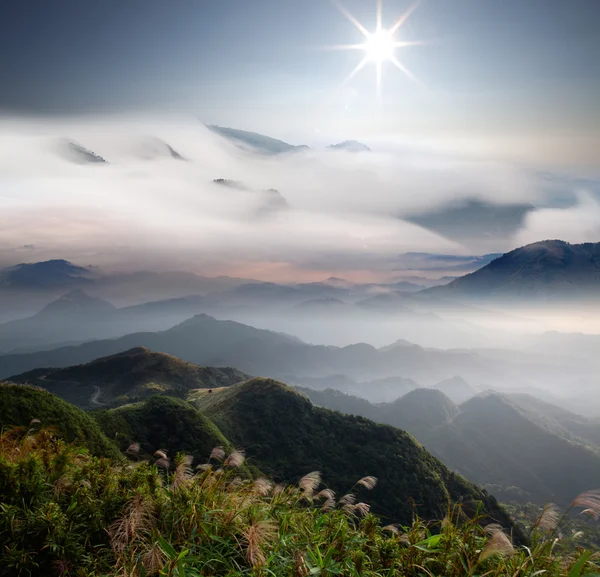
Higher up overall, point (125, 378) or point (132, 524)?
point (132, 524)

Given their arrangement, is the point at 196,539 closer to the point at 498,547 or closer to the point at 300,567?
the point at 300,567

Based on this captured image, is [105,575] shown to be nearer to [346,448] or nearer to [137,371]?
[346,448]

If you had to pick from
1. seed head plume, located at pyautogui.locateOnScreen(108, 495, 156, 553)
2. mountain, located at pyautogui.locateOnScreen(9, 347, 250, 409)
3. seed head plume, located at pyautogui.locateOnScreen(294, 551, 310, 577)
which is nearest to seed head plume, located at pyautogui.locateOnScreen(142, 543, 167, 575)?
seed head plume, located at pyautogui.locateOnScreen(108, 495, 156, 553)

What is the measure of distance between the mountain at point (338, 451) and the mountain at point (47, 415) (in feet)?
116

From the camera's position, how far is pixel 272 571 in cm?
580

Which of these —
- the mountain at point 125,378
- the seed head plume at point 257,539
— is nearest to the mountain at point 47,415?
the seed head plume at point 257,539

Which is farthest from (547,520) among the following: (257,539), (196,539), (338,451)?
(338,451)

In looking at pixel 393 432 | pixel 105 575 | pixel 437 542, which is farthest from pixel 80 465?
pixel 393 432

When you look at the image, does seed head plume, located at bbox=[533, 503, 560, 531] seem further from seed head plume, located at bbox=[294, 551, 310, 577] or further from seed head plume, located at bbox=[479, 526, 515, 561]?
seed head plume, located at bbox=[294, 551, 310, 577]

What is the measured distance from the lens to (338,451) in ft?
253

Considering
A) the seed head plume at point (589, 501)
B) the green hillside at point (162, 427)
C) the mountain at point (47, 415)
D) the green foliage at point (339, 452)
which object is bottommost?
the green foliage at point (339, 452)

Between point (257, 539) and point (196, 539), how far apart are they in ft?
4.37

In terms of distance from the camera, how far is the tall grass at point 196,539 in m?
5.95

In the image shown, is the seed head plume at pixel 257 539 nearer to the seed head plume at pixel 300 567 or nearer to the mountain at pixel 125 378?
the seed head plume at pixel 300 567
